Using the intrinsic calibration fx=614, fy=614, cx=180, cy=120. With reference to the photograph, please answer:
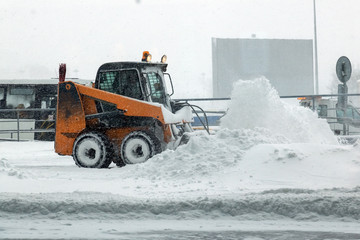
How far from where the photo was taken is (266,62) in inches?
2235

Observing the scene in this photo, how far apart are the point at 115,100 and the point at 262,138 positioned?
117 inches

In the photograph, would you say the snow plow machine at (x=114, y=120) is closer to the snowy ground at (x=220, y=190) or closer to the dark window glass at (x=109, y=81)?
the dark window glass at (x=109, y=81)

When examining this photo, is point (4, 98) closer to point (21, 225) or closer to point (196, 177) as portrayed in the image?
point (196, 177)

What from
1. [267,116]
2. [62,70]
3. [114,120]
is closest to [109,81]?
[114,120]

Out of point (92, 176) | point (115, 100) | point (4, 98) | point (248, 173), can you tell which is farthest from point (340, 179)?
point (4, 98)

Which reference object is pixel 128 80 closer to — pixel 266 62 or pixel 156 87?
pixel 156 87

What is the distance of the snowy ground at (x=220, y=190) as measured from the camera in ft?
17.5

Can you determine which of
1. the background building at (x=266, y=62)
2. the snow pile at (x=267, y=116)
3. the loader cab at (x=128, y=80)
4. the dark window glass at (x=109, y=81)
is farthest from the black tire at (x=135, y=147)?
the background building at (x=266, y=62)

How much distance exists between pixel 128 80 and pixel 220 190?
5.00 m

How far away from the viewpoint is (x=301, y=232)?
203 inches

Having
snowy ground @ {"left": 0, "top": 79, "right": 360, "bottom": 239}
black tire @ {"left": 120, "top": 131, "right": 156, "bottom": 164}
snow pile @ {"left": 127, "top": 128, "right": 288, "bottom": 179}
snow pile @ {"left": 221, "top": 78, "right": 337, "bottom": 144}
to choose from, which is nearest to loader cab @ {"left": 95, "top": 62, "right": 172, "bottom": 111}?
black tire @ {"left": 120, "top": 131, "right": 156, "bottom": 164}

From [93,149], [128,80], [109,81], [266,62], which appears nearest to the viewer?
[93,149]

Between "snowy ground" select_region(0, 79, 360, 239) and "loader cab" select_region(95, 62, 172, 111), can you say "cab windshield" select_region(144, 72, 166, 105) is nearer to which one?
"loader cab" select_region(95, 62, 172, 111)

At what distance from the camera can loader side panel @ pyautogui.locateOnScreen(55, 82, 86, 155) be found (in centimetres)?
1184
